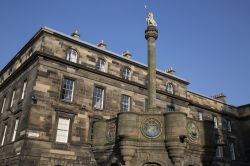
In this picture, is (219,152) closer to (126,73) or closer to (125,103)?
(125,103)

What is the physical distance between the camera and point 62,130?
20.3 meters

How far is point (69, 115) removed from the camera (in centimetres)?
2086

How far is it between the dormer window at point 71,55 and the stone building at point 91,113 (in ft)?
0.29

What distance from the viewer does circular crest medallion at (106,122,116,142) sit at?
15.7 meters

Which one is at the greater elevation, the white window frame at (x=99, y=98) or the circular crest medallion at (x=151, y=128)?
the white window frame at (x=99, y=98)

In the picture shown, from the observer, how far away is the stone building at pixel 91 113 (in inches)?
559

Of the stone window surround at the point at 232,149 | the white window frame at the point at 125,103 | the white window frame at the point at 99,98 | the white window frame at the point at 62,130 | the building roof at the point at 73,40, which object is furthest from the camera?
the stone window surround at the point at 232,149

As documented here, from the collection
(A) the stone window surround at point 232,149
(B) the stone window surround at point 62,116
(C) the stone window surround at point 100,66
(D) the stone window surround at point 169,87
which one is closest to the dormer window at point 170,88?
(D) the stone window surround at point 169,87

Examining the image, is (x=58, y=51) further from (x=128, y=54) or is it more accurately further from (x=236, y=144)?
(x=236, y=144)

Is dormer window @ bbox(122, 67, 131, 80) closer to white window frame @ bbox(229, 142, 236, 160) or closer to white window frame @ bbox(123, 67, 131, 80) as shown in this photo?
white window frame @ bbox(123, 67, 131, 80)

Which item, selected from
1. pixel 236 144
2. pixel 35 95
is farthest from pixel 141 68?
pixel 236 144

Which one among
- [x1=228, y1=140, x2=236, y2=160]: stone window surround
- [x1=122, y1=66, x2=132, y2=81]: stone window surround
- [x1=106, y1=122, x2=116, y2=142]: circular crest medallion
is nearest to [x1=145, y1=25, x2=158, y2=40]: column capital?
[x1=106, y1=122, x2=116, y2=142]: circular crest medallion

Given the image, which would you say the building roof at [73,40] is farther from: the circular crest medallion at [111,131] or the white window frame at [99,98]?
the circular crest medallion at [111,131]

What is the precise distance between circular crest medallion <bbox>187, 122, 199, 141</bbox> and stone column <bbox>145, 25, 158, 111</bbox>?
7.47ft
